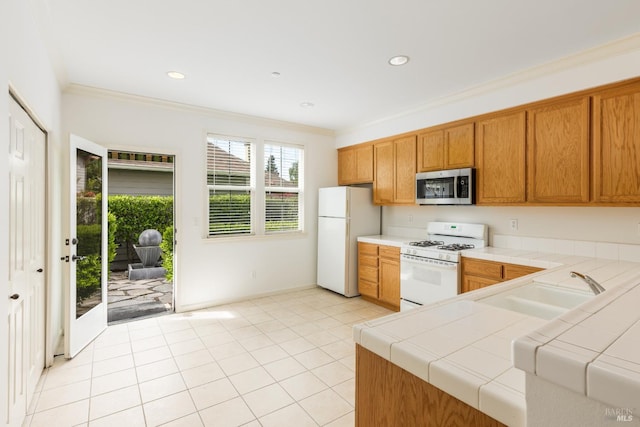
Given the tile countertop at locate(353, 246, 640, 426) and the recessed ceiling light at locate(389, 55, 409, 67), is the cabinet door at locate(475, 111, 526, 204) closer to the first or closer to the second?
the recessed ceiling light at locate(389, 55, 409, 67)

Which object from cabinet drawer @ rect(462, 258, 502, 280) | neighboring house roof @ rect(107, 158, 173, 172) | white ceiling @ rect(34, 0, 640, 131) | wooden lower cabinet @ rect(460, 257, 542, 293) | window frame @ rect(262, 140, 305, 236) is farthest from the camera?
neighboring house roof @ rect(107, 158, 173, 172)

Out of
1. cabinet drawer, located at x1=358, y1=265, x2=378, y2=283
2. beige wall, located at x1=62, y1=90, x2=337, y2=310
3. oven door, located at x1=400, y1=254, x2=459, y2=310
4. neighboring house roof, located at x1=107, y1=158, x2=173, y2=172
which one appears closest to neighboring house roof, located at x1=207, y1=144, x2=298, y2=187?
beige wall, located at x1=62, y1=90, x2=337, y2=310

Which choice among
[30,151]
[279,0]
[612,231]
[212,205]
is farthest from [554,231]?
[30,151]

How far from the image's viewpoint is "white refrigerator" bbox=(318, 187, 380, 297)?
4.74 metres

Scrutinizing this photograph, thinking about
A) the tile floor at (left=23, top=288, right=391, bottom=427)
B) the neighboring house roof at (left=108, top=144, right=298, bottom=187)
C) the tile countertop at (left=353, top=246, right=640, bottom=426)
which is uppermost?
the neighboring house roof at (left=108, top=144, right=298, bottom=187)

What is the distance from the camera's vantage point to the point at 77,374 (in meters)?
2.67

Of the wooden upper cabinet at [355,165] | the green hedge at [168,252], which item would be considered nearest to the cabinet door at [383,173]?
the wooden upper cabinet at [355,165]

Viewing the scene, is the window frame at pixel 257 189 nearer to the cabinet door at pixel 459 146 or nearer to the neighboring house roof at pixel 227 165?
the neighboring house roof at pixel 227 165

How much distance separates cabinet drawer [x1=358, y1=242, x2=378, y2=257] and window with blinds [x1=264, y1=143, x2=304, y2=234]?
3.57 feet

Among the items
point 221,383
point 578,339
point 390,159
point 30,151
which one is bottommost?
point 221,383

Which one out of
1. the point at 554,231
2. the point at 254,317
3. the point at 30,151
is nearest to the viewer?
the point at 30,151

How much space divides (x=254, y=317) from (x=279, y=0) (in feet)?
10.9

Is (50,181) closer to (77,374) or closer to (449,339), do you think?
(77,374)

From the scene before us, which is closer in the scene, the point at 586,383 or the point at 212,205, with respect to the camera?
the point at 586,383
